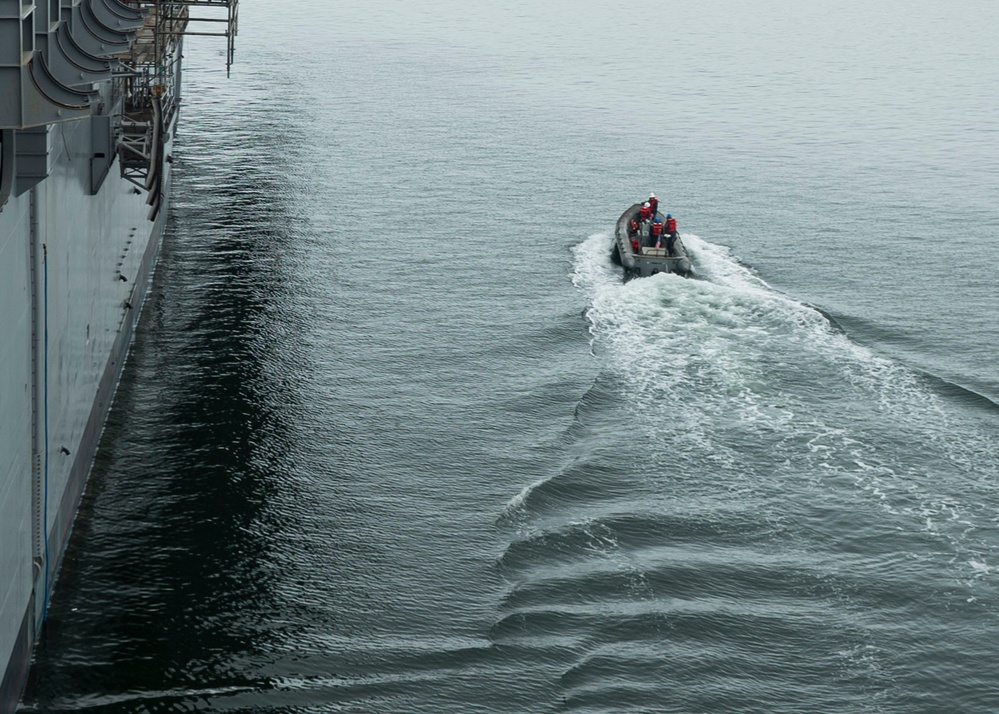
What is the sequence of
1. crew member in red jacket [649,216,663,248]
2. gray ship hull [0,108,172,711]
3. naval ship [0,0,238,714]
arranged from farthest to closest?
1. crew member in red jacket [649,216,663,248]
2. gray ship hull [0,108,172,711]
3. naval ship [0,0,238,714]

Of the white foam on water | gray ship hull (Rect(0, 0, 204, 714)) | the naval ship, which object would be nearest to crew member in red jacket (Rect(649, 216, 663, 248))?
the white foam on water

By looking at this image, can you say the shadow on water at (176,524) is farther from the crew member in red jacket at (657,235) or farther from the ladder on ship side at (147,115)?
the crew member in red jacket at (657,235)

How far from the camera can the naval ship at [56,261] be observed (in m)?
18.3

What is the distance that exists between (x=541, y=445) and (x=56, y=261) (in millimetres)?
14172

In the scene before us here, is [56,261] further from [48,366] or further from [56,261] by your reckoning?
[48,366]

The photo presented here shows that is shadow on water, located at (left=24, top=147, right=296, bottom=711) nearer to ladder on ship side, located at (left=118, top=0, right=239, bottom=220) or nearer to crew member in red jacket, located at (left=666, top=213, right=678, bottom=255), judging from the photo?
ladder on ship side, located at (left=118, top=0, right=239, bottom=220)

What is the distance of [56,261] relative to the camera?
26.2m

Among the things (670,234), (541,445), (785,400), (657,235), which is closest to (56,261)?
(541,445)

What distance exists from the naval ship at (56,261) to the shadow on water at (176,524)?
735 millimetres

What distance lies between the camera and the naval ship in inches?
721

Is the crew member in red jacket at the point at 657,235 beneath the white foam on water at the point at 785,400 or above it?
above

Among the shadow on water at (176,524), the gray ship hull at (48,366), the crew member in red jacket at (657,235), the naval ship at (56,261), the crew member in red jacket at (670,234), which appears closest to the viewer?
the naval ship at (56,261)

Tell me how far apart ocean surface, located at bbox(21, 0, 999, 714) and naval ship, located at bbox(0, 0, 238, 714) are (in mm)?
1613

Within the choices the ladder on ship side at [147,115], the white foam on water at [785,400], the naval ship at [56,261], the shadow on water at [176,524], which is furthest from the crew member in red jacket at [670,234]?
the naval ship at [56,261]
